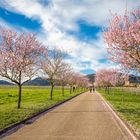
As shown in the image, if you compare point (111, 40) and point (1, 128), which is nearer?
point (1, 128)

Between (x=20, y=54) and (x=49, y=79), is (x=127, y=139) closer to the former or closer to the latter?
(x=20, y=54)

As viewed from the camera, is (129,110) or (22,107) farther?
(22,107)

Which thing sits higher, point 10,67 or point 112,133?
point 10,67

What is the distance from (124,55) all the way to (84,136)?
9.08 m

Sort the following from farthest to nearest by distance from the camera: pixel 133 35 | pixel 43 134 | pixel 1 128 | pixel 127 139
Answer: pixel 133 35 < pixel 1 128 < pixel 43 134 < pixel 127 139

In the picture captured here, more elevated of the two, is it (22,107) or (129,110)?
(22,107)

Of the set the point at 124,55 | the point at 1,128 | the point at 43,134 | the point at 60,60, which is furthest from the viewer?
the point at 60,60

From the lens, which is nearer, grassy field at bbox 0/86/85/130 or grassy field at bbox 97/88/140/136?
grassy field at bbox 97/88/140/136

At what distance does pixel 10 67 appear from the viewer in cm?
3028

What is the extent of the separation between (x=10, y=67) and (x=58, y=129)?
15.2 m

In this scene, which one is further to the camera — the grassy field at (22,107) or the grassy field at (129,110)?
the grassy field at (22,107)

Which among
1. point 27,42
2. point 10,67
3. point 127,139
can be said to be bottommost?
point 127,139

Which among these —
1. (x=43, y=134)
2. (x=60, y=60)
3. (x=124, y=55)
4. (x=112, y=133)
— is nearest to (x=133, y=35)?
(x=124, y=55)

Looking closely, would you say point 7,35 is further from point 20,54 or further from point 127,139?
point 127,139
